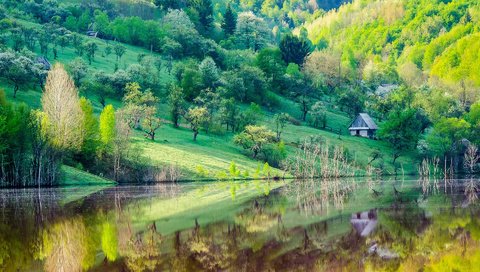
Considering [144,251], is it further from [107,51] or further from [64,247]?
[107,51]

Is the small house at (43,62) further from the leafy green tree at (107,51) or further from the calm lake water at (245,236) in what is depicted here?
the calm lake water at (245,236)

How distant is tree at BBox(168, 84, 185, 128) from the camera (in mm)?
101812

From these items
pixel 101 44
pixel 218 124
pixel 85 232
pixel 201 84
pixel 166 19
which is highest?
pixel 166 19

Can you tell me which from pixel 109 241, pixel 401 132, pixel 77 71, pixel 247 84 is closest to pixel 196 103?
pixel 247 84

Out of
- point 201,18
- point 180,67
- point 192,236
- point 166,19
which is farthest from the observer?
point 201,18

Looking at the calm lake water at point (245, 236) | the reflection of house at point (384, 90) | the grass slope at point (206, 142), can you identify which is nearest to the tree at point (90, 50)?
the grass slope at point (206, 142)

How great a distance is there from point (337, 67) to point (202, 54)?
36.0m

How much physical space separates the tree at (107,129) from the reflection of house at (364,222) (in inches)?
1940

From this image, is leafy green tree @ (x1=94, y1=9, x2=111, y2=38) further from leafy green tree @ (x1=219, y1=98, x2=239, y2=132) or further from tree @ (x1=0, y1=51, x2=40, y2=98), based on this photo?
leafy green tree @ (x1=219, y1=98, x2=239, y2=132)

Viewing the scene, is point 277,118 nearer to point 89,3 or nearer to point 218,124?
point 218,124

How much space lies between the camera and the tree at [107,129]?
255 ft

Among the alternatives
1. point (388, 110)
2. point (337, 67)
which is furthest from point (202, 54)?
point (388, 110)

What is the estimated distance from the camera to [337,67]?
158500 mm

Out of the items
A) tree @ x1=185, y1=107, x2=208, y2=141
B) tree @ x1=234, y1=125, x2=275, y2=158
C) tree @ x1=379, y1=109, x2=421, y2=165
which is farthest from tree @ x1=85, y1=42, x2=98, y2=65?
tree @ x1=379, y1=109, x2=421, y2=165
